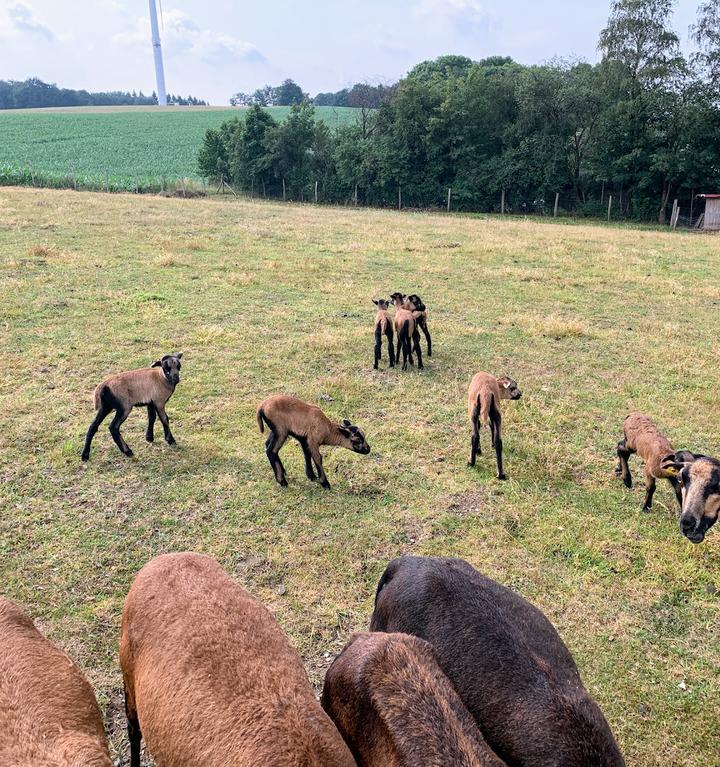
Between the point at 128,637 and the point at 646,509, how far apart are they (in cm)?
499

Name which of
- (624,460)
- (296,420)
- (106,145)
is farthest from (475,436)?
(106,145)

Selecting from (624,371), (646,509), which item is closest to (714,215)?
(624,371)

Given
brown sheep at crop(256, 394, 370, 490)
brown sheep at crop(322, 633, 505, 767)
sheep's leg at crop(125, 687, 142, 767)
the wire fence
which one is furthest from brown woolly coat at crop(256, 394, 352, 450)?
the wire fence

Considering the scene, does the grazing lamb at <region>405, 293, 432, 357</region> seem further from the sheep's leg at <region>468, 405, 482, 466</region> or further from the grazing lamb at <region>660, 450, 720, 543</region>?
the grazing lamb at <region>660, 450, 720, 543</region>

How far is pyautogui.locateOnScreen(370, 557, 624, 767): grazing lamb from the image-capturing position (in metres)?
2.84

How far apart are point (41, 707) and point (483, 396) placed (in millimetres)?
5129

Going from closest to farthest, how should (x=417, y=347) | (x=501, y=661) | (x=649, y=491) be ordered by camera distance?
1. (x=501, y=661)
2. (x=649, y=491)
3. (x=417, y=347)

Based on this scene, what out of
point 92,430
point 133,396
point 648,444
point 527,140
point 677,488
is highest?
point 527,140

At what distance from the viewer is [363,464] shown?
268 inches

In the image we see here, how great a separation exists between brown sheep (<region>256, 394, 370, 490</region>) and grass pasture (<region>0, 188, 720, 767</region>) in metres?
0.26

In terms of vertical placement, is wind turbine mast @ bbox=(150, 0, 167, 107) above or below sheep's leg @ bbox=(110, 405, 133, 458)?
above

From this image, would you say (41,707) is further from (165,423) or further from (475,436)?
(475,436)

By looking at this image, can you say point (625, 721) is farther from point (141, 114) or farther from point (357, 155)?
point (141, 114)

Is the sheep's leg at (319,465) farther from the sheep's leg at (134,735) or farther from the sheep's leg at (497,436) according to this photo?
the sheep's leg at (134,735)
